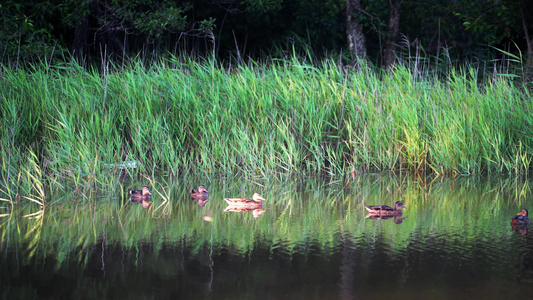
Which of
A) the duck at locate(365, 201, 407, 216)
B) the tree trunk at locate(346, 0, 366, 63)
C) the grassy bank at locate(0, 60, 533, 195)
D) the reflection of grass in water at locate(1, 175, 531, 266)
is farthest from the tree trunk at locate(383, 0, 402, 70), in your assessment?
the duck at locate(365, 201, 407, 216)

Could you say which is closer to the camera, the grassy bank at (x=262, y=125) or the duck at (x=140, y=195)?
the duck at (x=140, y=195)

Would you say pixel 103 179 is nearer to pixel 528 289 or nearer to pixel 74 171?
pixel 74 171

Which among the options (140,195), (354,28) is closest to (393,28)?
(354,28)

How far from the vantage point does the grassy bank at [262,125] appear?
8.12 metres

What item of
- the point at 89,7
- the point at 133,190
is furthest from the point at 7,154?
the point at 89,7

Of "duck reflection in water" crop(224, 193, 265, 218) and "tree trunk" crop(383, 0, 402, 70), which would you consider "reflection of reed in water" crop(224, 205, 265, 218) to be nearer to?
"duck reflection in water" crop(224, 193, 265, 218)

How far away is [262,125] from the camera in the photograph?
8.38 meters

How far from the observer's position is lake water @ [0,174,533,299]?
12.9 ft

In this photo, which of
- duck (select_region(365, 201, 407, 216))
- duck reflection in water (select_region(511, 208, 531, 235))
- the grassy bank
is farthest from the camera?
the grassy bank

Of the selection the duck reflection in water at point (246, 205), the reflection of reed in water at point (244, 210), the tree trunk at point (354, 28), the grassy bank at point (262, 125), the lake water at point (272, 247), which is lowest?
the lake water at point (272, 247)

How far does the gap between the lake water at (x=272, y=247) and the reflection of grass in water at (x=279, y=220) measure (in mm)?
13

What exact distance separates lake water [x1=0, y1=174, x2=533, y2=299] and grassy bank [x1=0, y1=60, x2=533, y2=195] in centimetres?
106

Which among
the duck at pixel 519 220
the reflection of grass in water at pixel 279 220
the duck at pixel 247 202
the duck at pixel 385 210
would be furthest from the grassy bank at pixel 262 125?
the duck at pixel 519 220

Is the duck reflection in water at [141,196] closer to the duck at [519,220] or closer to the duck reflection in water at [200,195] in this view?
the duck reflection in water at [200,195]
